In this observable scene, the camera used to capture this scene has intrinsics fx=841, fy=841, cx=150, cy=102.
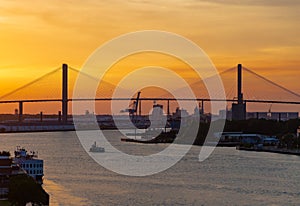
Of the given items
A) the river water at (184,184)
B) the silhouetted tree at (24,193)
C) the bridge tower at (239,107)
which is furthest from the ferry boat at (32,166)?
the bridge tower at (239,107)

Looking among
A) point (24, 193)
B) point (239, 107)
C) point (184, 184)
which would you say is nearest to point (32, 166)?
point (184, 184)

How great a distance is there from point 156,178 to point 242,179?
43.5 inches

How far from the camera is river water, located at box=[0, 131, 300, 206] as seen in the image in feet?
28.1

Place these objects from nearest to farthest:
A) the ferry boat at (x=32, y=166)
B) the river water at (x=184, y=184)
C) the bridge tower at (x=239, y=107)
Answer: the river water at (x=184, y=184)
the ferry boat at (x=32, y=166)
the bridge tower at (x=239, y=107)

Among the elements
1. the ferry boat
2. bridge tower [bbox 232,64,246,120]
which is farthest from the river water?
bridge tower [bbox 232,64,246,120]

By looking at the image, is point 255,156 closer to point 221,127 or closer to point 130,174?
point 130,174

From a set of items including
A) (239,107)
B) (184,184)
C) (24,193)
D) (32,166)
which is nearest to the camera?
(24,193)

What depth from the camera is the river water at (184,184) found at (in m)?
8.56

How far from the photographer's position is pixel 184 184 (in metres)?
9.90

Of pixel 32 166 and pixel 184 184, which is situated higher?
pixel 32 166

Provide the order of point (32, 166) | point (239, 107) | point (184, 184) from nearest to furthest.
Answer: point (184, 184), point (32, 166), point (239, 107)

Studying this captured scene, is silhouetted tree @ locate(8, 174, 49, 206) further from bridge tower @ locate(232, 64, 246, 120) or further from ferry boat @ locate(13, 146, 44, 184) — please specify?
bridge tower @ locate(232, 64, 246, 120)

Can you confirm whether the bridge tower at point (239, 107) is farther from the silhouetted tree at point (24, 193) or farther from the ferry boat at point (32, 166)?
the silhouetted tree at point (24, 193)

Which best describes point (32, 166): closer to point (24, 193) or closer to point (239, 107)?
point (24, 193)
